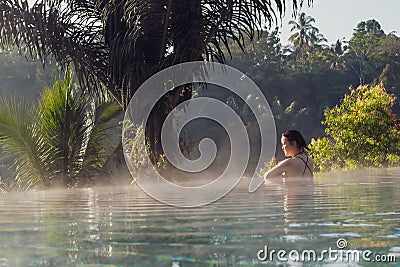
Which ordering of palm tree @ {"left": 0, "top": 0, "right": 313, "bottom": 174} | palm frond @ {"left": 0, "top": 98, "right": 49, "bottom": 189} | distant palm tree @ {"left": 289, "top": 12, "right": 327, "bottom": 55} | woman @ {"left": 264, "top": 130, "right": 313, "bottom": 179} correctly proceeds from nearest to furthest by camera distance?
woman @ {"left": 264, "top": 130, "right": 313, "bottom": 179} → palm tree @ {"left": 0, "top": 0, "right": 313, "bottom": 174} → palm frond @ {"left": 0, "top": 98, "right": 49, "bottom": 189} → distant palm tree @ {"left": 289, "top": 12, "right": 327, "bottom": 55}

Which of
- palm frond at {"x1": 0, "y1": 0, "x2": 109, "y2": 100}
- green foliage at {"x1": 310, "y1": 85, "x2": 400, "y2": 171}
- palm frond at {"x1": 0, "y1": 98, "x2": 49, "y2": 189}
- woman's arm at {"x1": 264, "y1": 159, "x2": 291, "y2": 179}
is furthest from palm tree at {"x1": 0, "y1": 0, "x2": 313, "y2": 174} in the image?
green foliage at {"x1": 310, "y1": 85, "x2": 400, "y2": 171}

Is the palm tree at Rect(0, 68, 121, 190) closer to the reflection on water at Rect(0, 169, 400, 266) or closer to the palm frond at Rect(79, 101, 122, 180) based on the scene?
the palm frond at Rect(79, 101, 122, 180)

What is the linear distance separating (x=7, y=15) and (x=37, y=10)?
40 centimetres

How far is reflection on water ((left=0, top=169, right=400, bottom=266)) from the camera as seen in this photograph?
6.94ft

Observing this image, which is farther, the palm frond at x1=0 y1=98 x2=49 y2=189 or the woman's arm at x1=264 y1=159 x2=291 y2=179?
the palm frond at x1=0 y1=98 x2=49 y2=189

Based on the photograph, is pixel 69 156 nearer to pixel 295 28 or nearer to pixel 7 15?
pixel 7 15

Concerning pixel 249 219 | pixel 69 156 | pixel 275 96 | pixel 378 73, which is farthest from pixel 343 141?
pixel 378 73

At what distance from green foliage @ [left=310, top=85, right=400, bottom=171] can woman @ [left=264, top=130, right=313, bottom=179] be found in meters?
8.82

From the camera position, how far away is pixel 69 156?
981 centimetres

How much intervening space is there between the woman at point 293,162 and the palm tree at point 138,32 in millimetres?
2317

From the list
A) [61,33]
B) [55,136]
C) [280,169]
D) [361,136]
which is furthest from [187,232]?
[361,136]

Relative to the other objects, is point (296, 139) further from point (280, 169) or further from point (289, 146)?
point (280, 169)

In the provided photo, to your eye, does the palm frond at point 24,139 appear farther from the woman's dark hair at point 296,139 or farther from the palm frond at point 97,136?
the woman's dark hair at point 296,139

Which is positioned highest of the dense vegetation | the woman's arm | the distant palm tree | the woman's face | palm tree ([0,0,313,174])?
the distant palm tree
